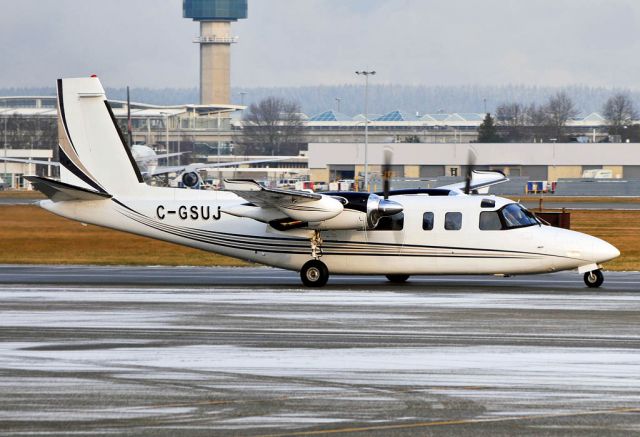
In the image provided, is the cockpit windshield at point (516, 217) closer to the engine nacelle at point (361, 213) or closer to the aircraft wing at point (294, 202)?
the engine nacelle at point (361, 213)

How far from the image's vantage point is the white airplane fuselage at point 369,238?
87.5ft

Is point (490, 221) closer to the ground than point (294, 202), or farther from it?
closer to the ground

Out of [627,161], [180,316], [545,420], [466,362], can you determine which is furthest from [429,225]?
[627,161]

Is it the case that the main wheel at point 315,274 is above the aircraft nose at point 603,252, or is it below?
below

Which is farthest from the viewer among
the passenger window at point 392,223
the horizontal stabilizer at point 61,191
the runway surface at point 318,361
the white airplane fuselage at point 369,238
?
the passenger window at point 392,223

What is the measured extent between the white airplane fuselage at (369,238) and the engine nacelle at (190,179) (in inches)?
1758

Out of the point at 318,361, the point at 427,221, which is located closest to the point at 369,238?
the point at 427,221

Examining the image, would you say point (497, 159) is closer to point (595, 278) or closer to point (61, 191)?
point (595, 278)

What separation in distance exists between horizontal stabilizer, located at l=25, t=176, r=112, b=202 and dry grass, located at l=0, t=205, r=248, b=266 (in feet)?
27.4

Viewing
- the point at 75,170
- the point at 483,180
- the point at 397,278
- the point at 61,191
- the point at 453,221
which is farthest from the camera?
the point at 483,180

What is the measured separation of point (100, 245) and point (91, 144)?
15819mm

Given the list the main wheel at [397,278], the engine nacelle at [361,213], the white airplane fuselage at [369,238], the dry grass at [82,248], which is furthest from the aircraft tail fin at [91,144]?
the dry grass at [82,248]

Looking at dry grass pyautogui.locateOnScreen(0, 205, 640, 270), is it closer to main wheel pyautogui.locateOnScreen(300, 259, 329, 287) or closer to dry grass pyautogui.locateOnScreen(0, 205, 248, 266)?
dry grass pyautogui.locateOnScreen(0, 205, 248, 266)

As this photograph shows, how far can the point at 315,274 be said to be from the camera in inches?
1080
